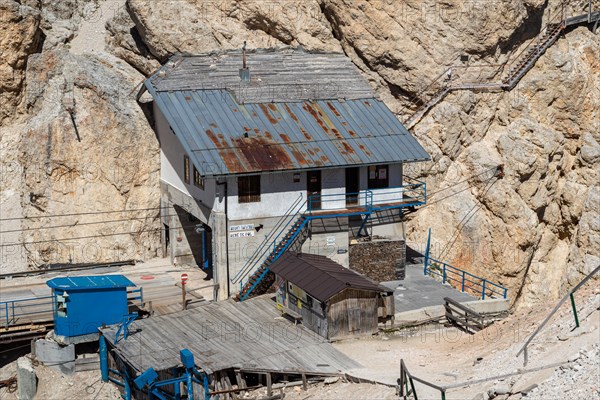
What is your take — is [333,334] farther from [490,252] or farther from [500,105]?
[500,105]

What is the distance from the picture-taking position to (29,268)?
49.2 meters

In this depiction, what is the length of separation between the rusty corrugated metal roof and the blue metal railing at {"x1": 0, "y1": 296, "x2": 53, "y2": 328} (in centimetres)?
926

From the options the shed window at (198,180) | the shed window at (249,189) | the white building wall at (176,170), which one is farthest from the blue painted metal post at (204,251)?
the shed window at (249,189)

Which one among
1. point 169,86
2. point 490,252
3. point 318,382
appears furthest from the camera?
point 490,252

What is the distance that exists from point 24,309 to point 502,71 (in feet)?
95.7

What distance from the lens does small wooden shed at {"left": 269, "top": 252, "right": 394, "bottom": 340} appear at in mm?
38719

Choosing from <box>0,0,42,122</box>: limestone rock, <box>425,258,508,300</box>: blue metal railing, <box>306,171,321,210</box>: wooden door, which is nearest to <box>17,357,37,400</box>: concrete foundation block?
<box>306,171,321,210</box>: wooden door

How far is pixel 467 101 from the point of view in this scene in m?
52.0

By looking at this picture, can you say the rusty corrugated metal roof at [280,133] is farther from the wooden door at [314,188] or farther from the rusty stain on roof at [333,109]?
the wooden door at [314,188]

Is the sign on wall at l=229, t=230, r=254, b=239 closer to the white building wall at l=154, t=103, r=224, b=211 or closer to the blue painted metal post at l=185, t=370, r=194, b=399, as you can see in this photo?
the white building wall at l=154, t=103, r=224, b=211

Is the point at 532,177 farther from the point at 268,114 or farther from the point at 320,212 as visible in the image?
the point at 268,114

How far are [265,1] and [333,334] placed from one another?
67.7 ft

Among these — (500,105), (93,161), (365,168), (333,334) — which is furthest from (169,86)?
(500,105)

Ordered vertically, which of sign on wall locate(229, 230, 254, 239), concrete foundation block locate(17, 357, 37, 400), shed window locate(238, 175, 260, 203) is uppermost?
shed window locate(238, 175, 260, 203)
